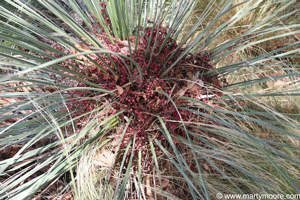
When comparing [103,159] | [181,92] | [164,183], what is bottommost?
[164,183]

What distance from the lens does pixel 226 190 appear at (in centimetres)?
120

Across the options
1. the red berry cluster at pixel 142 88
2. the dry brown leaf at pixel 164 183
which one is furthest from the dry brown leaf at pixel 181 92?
the dry brown leaf at pixel 164 183

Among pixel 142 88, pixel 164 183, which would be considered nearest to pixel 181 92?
pixel 142 88

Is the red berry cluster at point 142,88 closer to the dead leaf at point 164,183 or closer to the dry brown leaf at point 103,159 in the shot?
the dry brown leaf at point 103,159

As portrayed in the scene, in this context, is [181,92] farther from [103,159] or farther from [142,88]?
[103,159]

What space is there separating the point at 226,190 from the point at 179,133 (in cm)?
41

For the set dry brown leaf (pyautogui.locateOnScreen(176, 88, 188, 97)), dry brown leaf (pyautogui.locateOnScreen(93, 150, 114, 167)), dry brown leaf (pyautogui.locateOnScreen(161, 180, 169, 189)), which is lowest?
dry brown leaf (pyautogui.locateOnScreen(161, 180, 169, 189))

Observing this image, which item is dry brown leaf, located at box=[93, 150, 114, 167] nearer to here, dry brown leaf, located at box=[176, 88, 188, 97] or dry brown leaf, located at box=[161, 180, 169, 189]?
dry brown leaf, located at box=[161, 180, 169, 189]

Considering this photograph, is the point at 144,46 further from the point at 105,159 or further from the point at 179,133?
the point at 105,159

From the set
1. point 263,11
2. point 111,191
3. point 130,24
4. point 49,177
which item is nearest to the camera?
point 49,177

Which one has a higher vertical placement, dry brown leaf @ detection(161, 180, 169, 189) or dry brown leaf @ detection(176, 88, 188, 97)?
dry brown leaf @ detection(176, 88, 188, 97)

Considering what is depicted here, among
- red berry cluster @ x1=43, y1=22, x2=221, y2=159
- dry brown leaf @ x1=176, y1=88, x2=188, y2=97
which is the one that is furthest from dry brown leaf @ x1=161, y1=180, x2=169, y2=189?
dry brown leaf @ x1=176, y1=88, x2=188, y2=97

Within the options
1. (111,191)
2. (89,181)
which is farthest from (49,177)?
(111,191)

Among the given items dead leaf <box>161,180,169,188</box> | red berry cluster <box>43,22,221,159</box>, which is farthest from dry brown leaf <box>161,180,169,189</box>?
red berry cluster <box>43,22,221,159</box>
